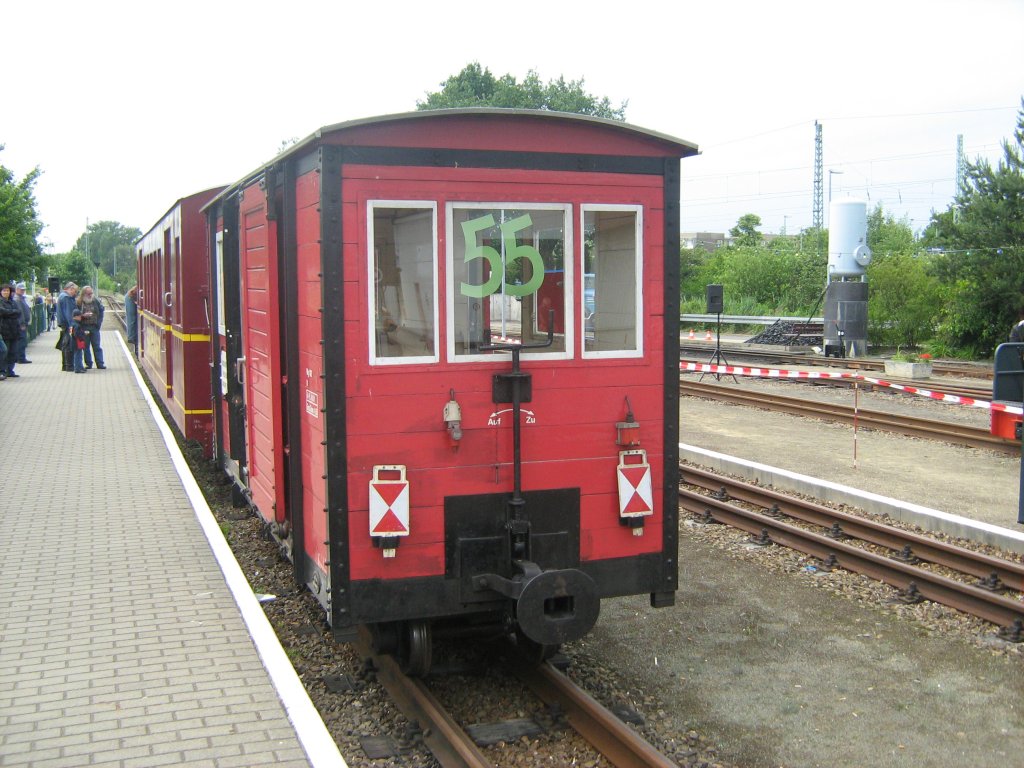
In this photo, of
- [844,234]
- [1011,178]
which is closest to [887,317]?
[844,234]

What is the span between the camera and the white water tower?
2548 cm

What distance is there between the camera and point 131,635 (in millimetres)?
6008

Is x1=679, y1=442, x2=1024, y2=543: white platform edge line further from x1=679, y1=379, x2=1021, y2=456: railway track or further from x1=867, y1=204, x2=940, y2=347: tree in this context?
x1=867, y1=204, x2=940, y2=347: tree

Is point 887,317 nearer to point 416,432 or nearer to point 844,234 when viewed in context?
point 844,234

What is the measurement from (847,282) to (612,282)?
22.2m

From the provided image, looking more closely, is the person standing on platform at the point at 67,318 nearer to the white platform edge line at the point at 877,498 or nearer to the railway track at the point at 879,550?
the white platform edge line at the point at 877,498

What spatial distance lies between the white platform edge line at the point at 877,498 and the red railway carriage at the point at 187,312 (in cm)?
584

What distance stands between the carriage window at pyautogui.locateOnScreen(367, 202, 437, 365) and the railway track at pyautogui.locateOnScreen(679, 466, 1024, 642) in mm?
4166

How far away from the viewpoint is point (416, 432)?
4.93 metres

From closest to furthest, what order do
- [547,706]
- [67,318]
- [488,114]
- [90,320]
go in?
1. [488,114]
2. [547,706]
3. [67,318]
4. [90,320]

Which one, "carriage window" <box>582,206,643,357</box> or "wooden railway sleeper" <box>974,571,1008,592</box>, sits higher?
"carriage window" <box>582,206,643,357</box>

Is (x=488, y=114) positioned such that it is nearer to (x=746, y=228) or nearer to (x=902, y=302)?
(x=902, y=302)

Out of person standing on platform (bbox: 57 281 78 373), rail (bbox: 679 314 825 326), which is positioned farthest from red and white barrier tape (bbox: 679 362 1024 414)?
person standing on platform (bbox: 57 281 78 373)

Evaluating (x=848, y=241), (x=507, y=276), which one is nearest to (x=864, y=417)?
(x=507, y=276)
